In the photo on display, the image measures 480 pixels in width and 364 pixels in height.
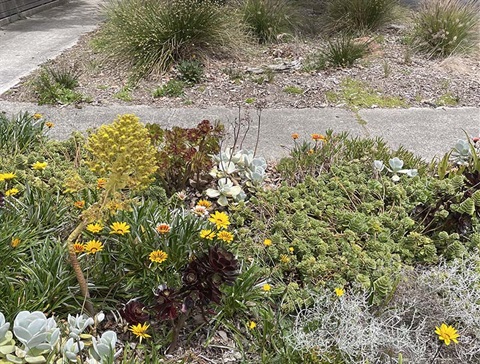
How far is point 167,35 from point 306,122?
252 cm

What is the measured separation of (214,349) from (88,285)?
0.68 m

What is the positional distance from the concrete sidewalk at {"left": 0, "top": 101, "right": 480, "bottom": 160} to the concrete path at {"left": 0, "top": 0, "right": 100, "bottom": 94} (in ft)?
4.83

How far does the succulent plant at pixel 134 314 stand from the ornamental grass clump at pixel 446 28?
6.10 m

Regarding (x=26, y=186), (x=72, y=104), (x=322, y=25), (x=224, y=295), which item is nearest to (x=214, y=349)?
(x=224, y=295)

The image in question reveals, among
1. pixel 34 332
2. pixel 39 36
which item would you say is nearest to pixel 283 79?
pixel 34 332

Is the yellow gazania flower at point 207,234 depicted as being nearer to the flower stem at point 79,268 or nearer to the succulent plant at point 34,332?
the flower stem at point 79,268

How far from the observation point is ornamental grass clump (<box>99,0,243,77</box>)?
6.18 meters

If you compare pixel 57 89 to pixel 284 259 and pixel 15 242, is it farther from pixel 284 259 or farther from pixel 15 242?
pixel 284 259

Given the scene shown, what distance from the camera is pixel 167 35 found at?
627 cm

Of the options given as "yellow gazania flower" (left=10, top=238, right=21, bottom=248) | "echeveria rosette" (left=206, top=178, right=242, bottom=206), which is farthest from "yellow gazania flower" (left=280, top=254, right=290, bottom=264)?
"yellow gazania flower" (left=10, top=238, right=21, bottom=248)

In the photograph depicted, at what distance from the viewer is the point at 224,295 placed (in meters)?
2.38

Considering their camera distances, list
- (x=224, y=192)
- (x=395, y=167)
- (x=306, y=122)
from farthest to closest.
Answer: (x=306, y=122) < (x=395, y=167) < (x=224, y=192)

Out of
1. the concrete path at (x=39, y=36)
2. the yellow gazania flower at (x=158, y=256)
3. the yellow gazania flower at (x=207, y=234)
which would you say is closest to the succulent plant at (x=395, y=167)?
the yellow gazania flower at (x=207, y=234)

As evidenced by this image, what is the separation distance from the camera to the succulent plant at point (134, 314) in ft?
7.02
